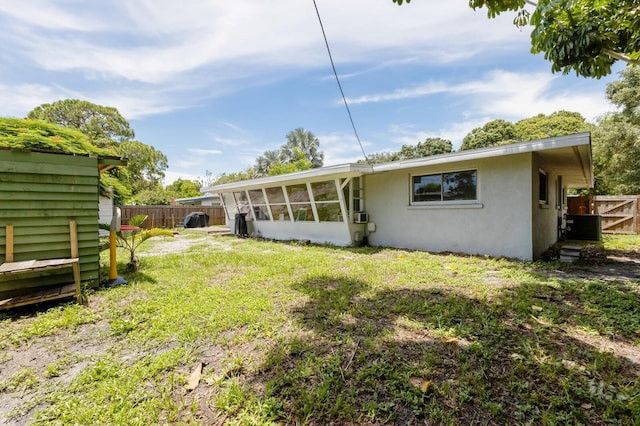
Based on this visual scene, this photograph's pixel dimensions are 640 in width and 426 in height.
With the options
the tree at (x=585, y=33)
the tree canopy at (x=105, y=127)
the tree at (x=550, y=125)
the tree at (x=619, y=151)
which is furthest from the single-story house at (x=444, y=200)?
the tree at (x=550, y=125)

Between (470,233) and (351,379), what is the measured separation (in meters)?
6.17

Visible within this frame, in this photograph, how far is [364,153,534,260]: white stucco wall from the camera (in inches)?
252

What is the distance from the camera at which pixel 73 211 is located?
173 inches

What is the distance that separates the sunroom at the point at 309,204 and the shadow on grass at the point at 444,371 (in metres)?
5.39

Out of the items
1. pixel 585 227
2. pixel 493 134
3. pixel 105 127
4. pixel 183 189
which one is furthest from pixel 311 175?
pixel 183 189

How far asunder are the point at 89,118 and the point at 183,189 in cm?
1847

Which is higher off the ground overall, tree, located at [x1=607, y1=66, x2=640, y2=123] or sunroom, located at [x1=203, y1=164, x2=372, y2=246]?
tree, located at [x1=607, y1=66, x2=640, y2=123]

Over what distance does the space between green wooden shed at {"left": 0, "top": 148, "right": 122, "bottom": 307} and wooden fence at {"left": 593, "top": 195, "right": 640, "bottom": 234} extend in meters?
17.4

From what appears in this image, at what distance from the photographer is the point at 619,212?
40.9 feet

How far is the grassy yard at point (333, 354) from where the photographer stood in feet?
6.26

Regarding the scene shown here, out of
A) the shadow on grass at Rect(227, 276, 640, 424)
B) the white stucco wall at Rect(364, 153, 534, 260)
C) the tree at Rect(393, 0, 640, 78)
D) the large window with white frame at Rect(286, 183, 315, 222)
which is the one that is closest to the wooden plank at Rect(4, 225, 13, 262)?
the shadow on grass at Rect(227, 276, 640, 424)

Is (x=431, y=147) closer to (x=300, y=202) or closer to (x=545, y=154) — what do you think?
(x=300, y=202)

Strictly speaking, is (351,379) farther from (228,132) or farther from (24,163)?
(228,132)

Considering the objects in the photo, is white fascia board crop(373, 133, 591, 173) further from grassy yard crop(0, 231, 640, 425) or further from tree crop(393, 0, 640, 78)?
grassy yard crop(0, 231, 640, 425)
